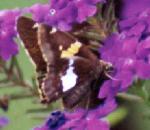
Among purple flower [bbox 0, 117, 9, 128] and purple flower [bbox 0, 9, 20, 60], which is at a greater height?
purple flower [bbox 0, 9, 20, 60]

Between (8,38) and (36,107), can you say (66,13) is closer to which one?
(8,38)

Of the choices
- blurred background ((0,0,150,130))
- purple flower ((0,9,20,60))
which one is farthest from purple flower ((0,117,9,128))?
purple flower ((0,9,20,60))

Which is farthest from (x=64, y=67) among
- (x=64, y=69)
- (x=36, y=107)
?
(x=36, y=107)

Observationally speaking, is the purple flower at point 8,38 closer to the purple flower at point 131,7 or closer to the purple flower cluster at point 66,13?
the purple flower cluster at point 66,13

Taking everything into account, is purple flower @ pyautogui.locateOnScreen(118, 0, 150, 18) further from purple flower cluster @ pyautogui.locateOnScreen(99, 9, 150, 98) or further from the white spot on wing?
the white spot on wing

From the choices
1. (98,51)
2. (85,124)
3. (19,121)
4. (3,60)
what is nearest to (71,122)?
(85,124)

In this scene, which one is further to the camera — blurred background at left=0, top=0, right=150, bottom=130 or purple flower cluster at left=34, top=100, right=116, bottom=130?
blurred background at left=0, top=0, right=150, bottom=130
